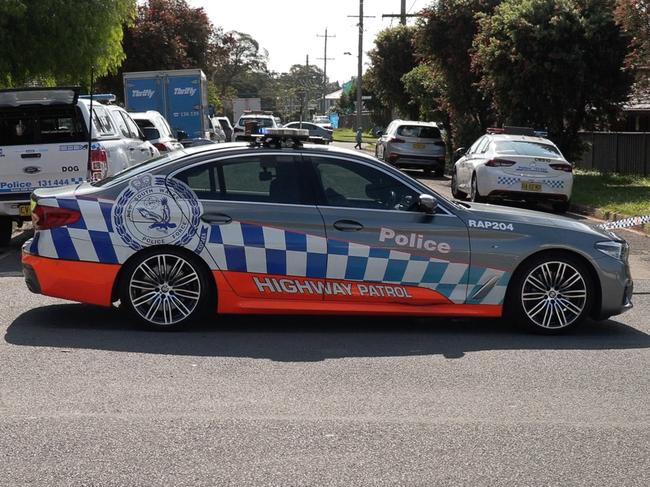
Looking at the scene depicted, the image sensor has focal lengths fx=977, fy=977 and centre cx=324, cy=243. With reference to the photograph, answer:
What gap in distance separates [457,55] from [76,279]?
963 inches

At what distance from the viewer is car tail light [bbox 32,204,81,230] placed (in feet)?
24.4

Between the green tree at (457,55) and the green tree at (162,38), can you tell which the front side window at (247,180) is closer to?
the green tree at (457,55)

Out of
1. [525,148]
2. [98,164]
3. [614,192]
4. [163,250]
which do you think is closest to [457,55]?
[614,192]

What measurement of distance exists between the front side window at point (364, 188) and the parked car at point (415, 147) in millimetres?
21432

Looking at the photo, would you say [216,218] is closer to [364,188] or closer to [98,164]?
[364,188]

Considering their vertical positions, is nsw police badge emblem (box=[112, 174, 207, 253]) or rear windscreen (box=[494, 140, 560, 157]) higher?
rear windscreen (box=[494, 140, 560, 157])

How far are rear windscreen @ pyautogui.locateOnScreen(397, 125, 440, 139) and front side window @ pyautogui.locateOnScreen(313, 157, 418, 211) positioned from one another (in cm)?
2177

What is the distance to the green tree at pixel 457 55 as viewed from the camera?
30.1 metres

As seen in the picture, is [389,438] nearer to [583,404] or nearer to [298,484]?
[298,484]

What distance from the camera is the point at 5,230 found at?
1242 cm

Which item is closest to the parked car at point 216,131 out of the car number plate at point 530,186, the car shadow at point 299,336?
the car number plate at point 530,186

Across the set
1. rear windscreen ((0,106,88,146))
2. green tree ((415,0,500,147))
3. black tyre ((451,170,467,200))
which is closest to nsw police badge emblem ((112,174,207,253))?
rear windscreen ((0,106,88,146))

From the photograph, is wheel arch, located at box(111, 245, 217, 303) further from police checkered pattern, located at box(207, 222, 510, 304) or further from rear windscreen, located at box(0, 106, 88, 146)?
rear windscreen, located at box(0, 106, 88, 146)

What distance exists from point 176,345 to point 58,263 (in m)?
1.16
